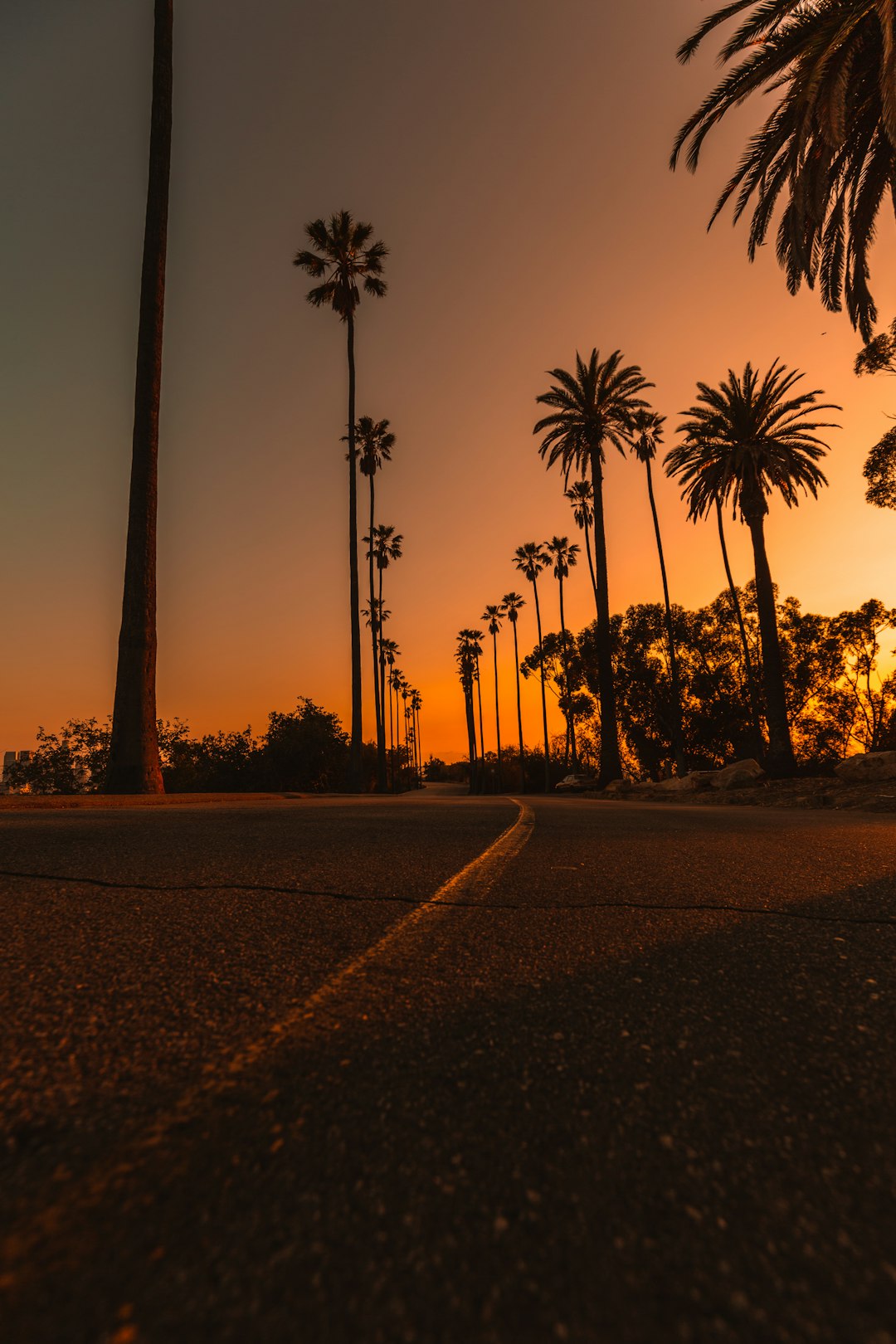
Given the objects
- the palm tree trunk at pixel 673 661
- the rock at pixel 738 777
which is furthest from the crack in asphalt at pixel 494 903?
the palm tree trunk at pixel 673 661

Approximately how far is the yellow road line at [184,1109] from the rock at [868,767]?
16956 mm

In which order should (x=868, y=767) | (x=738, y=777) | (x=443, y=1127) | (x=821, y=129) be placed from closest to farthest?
(x=443, y=1127)
(x=821, y=129)
(x=868, y=767)
(x=738, y=777)

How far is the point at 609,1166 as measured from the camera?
96cm

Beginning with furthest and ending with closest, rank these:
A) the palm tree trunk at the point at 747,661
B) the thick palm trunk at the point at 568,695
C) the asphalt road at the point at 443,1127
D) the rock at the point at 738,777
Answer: the thick palm trunk at the point at 568,695
the palm tree trunk at the point at 747,661
the rock at the point at 738,777
the asphalt road at the point at 443,1127

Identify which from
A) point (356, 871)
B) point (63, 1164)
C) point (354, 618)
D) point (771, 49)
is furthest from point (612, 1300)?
point (354, 618)

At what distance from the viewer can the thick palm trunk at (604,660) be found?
97.4ft

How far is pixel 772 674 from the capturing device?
25.5 m

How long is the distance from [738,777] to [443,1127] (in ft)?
79.2

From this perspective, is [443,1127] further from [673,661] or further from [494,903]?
[673,661]

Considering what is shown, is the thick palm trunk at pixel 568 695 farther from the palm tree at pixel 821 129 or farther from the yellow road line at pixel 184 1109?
the yellow road line at pixel 184 1109

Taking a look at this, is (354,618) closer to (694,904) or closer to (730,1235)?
(694,904)

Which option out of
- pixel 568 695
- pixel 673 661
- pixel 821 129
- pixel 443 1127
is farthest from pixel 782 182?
pixel 568 695

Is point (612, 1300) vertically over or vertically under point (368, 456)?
under

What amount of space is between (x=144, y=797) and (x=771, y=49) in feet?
53.4
